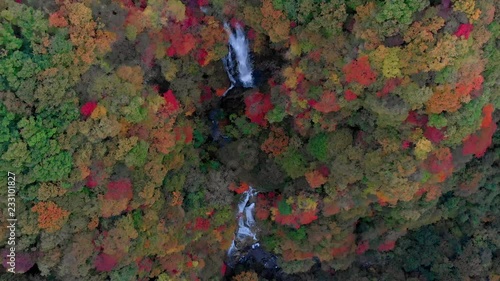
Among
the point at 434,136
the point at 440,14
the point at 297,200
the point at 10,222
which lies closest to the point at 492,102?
the point at 434,136

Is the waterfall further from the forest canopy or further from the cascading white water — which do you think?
the cascading white water

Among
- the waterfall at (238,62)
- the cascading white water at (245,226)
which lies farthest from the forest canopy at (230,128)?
the cascading white water at (245,226)

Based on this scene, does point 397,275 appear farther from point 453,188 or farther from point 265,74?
point 265,74

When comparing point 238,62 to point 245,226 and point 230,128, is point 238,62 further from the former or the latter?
point 245,226

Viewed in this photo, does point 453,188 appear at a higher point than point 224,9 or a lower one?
lower

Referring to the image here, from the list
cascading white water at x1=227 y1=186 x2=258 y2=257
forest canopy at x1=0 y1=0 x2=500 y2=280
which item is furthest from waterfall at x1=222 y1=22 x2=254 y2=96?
cascading white water at x1=227 y1=186 x2=258 y2=257

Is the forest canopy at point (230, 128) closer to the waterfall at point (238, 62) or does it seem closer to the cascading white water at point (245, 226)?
the waterfall at point (238, 62)
